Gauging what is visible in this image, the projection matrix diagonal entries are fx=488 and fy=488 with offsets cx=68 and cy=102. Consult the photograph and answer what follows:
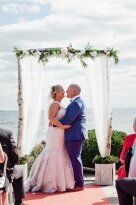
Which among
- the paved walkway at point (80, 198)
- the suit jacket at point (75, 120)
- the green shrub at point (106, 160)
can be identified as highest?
the suit jacket at point (75, 120)

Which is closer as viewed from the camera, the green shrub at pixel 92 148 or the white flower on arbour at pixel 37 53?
the white flower on arbour at pixel 37 53

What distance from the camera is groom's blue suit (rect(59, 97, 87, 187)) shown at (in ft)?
27.1

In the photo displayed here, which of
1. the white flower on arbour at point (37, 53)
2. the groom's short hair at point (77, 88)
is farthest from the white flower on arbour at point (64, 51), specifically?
the groom's short hair at point (77, 88)

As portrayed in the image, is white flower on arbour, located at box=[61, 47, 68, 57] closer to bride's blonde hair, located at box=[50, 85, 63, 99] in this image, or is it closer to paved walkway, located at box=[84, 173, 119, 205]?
bride's blonde hair, located at box=[50, 85, 63, 99]

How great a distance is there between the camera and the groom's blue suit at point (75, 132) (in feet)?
27.1

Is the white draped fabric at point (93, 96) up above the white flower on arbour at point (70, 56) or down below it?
below

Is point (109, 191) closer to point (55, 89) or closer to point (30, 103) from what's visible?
point (55, 89)

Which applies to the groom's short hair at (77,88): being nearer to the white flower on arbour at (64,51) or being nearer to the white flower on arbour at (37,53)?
the white flower on arbour at (64,51)

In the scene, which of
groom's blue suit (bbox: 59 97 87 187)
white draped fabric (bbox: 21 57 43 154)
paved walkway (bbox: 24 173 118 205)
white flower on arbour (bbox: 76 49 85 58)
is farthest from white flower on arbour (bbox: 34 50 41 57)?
paved walkway (bbox: 24 173 118 205)

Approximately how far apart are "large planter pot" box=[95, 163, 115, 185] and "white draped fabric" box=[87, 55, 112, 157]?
321mm

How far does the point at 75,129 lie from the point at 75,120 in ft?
0.51

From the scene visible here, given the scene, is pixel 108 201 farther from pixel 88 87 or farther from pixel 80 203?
pixel 88 87

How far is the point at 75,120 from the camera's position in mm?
8359

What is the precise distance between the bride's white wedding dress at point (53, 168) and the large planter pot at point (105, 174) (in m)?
0.70
